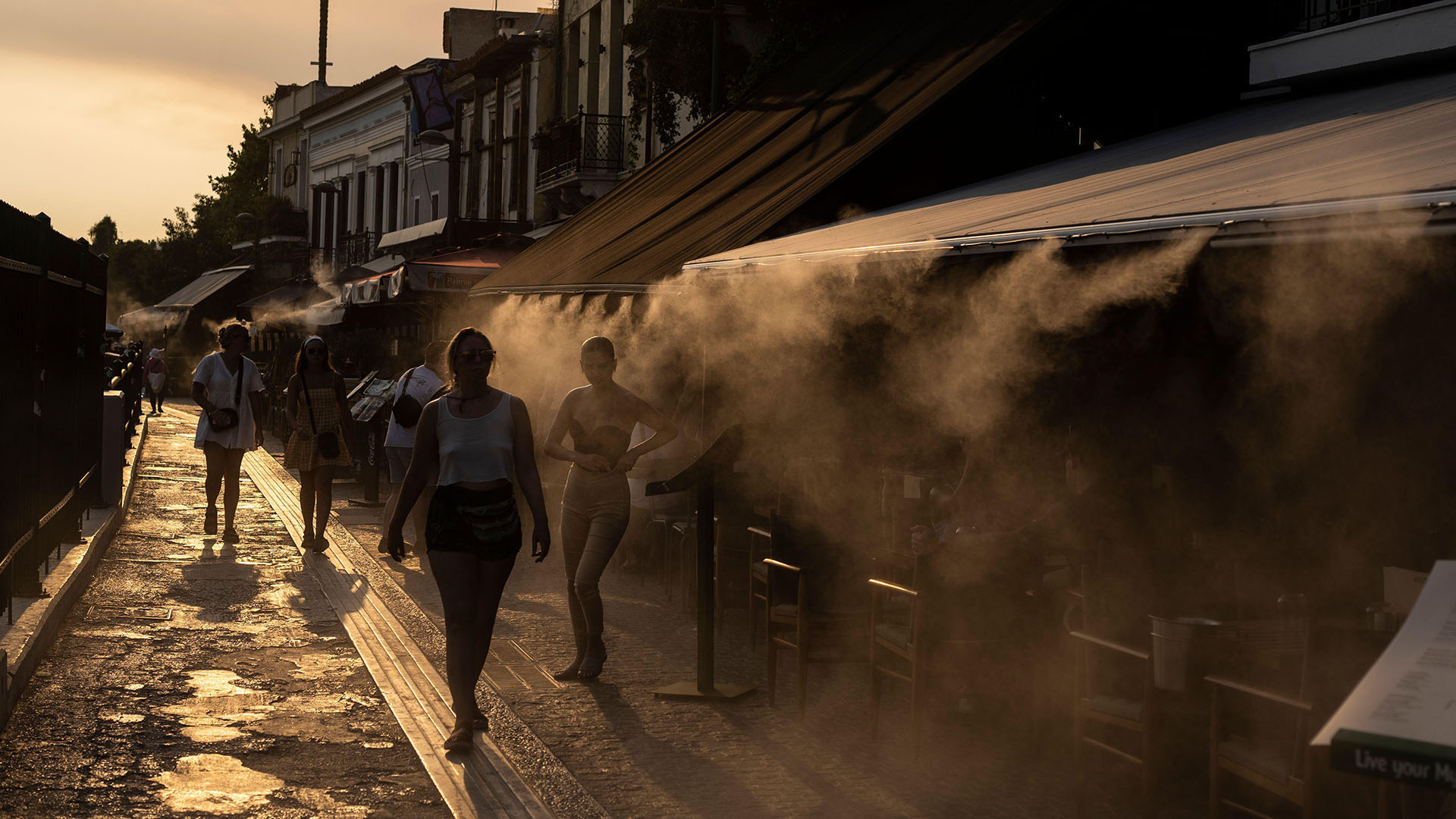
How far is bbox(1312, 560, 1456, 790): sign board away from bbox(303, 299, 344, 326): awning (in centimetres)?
2526

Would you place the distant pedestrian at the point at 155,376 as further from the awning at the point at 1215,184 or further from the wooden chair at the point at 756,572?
the wooden chair at the point at 756,572

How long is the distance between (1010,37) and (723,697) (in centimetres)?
617

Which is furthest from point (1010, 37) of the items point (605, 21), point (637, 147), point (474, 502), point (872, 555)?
point (605, 21)

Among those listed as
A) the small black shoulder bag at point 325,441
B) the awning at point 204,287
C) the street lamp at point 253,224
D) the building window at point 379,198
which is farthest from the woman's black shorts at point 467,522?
the awning at point 204,287

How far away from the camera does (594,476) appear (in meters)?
7.84

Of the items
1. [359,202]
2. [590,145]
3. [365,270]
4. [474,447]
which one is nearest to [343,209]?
[359,202]

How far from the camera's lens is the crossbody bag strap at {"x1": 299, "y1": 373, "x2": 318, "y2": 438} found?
12.6 meters

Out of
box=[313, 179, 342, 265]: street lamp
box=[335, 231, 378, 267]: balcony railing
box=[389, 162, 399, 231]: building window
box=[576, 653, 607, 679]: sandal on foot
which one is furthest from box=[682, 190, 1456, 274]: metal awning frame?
box=[313, 179, 342, 265]: street lamp

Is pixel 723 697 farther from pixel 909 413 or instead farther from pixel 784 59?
pixel 784 59

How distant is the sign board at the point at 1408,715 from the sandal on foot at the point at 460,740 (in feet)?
14.4

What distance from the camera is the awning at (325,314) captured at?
2730 centimetres

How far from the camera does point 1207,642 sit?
5.21m

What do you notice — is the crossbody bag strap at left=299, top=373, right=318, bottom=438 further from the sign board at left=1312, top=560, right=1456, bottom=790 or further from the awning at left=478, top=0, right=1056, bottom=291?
the sign board at left=1312, top=560, right=1456, bottom=790

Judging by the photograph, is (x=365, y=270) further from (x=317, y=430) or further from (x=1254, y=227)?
(x=1254, y=227)
